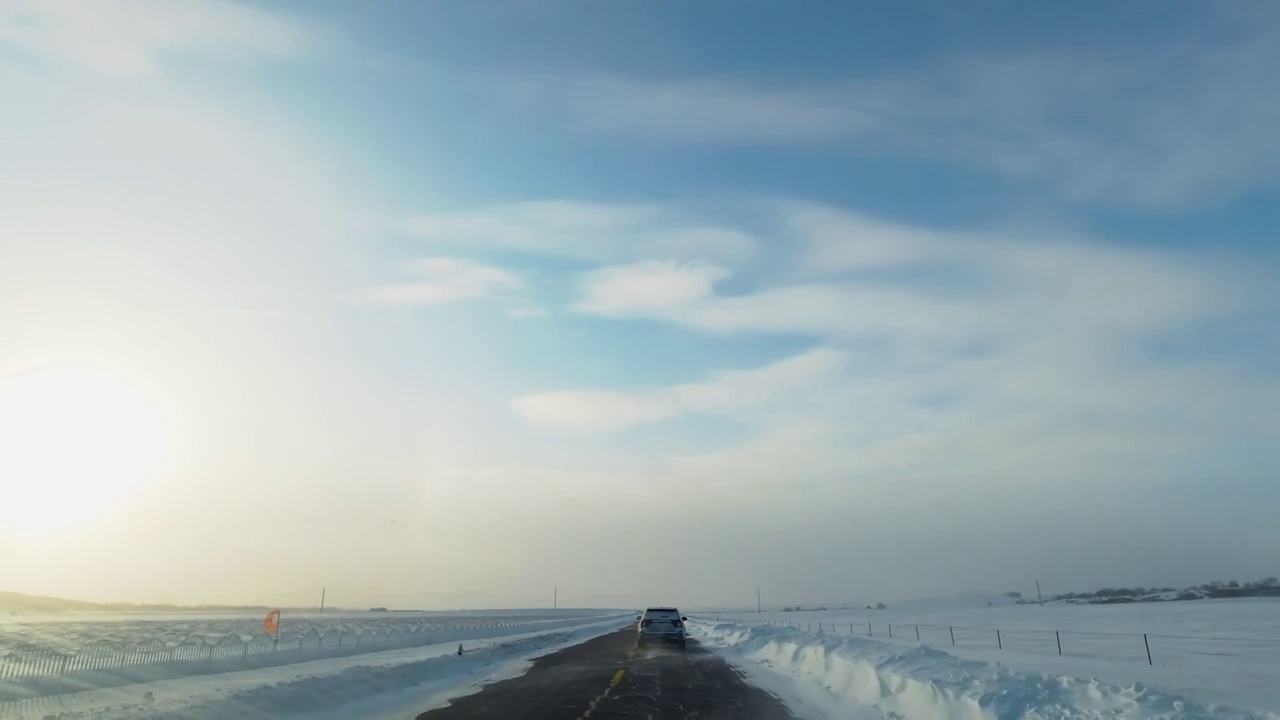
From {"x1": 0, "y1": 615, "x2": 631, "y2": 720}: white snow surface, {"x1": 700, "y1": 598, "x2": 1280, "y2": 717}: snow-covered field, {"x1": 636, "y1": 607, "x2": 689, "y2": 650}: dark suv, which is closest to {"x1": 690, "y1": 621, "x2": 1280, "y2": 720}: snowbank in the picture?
{"x1": 700, "y1": 598, "x2": 1280, "y2": 717}: snow-covered field

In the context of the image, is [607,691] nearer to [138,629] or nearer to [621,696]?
[621,696]

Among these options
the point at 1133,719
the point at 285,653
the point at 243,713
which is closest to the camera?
the point at 1133,719

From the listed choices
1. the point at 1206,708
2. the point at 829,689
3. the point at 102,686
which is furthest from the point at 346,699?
the point at 1206,708

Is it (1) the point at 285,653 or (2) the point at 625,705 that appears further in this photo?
(1) the point at 285,653

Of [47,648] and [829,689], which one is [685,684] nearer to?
[829,689]

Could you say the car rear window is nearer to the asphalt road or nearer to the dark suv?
the dark suv

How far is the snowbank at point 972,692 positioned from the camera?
12250 millimetres

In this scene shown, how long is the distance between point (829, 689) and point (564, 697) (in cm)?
728

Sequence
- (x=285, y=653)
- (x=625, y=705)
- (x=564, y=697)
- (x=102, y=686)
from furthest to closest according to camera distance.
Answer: (x=285, y=653)
(x=102, y=686)
(x=564, y=697)
(x=625, y=705)

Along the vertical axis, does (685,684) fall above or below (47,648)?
below

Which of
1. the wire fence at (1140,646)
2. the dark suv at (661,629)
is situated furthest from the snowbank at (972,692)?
the dark suv at (661,629)

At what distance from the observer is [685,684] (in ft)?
67.2

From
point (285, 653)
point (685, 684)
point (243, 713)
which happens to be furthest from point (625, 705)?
point (285, 653)

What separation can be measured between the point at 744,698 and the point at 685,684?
335 cm
